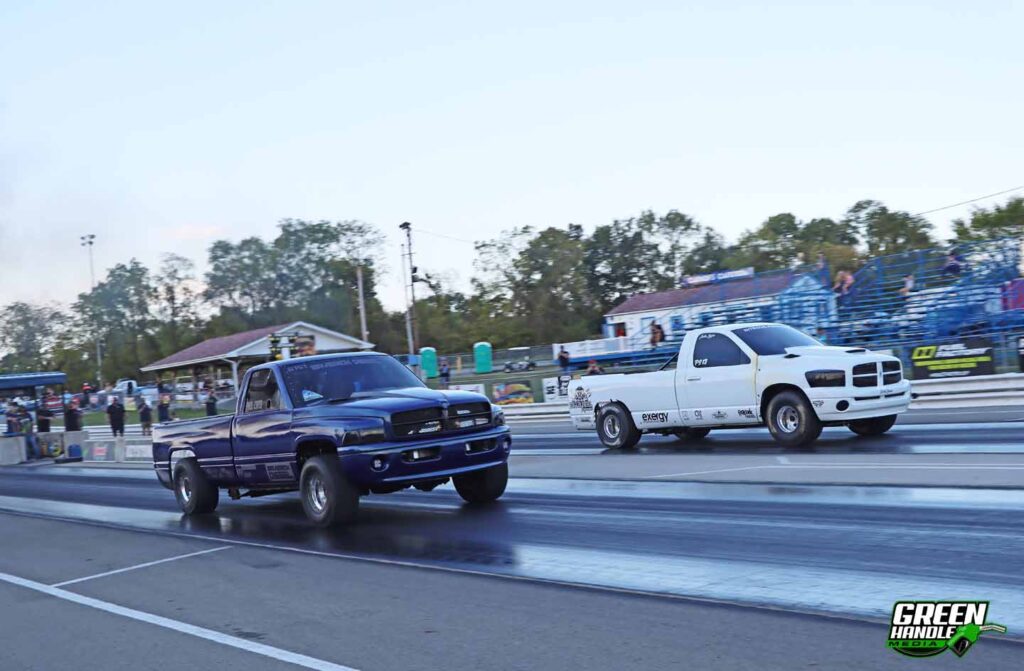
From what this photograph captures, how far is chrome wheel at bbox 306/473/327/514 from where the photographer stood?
1102 cm

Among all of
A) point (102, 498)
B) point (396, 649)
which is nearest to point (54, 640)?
point (396, 649)

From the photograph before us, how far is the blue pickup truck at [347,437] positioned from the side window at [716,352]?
16.4 ft

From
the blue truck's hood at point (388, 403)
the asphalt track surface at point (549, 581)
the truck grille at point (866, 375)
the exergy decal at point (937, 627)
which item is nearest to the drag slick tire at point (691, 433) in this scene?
the truck grille at point (866, 375)

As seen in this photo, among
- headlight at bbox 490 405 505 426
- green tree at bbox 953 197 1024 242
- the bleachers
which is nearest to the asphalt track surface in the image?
headlight at bbox 490 405 505 426

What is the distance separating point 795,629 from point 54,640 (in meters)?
4.95

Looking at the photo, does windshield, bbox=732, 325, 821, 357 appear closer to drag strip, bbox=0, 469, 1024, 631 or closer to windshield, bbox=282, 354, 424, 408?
drag strip, bbox=0, 469, 1024, 631

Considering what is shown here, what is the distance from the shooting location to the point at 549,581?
A: 24.6ft

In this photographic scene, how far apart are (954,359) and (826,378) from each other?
9.74 metres

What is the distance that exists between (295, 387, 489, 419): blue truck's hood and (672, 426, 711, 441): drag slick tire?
661cm

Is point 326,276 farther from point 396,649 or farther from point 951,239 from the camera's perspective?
point 396,649

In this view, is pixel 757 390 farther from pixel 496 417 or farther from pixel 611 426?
pixel 496 417

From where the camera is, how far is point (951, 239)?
6181 centimetres

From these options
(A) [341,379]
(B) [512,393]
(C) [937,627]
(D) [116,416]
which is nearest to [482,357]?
(D) [116,416]

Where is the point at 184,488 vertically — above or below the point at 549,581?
above
